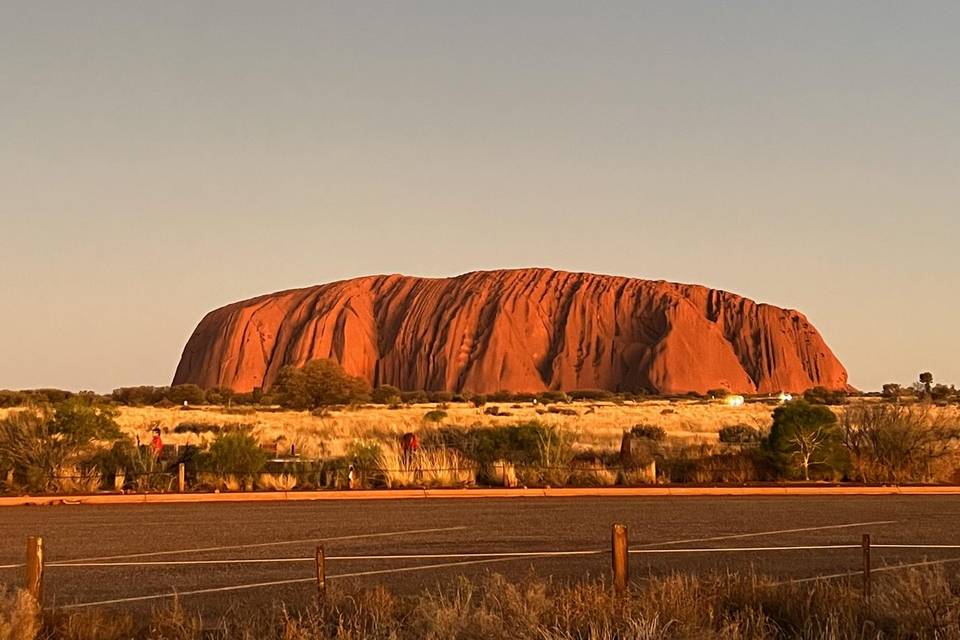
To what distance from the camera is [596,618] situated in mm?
7168

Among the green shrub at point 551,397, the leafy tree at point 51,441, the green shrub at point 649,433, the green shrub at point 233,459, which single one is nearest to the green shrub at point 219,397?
the green shrub at point 551,397

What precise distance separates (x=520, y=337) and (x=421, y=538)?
4188 inches

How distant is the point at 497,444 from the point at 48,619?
1725 centimetres

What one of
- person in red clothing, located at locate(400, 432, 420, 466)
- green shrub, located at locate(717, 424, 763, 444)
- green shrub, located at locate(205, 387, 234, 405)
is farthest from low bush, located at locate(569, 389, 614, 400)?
person in red clothing, located at locate(400, 432, 420, 466)

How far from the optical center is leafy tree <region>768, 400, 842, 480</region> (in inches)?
914

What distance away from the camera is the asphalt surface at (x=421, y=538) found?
1079 centimetres

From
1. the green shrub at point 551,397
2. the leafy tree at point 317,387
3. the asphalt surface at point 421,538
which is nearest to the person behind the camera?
the asphalt surface at point 421,538

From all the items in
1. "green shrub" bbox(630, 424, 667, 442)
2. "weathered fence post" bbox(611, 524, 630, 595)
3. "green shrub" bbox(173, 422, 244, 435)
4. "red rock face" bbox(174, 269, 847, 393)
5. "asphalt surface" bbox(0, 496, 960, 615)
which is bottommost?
"asphalt surface" bbox(0, 496, 960, 615)

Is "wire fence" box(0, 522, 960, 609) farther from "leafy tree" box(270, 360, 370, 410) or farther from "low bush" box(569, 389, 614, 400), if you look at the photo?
"low bush" box(569, 389, 614, 400)

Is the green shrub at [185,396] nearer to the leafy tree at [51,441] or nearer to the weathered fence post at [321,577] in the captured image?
the leafy tree at [51,441]

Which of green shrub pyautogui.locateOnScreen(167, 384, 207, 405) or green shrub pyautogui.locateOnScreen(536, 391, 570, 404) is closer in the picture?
green shrub pyautogui.locateOnScreen(167, 384, 207, 405)

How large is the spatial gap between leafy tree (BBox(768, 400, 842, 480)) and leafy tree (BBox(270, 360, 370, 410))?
49.5 metres

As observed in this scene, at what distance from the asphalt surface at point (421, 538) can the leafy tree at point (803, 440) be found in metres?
3.37

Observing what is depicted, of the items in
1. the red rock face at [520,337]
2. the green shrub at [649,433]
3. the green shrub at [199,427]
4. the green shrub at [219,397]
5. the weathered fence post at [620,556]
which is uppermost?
the red rock face at [520,337]
